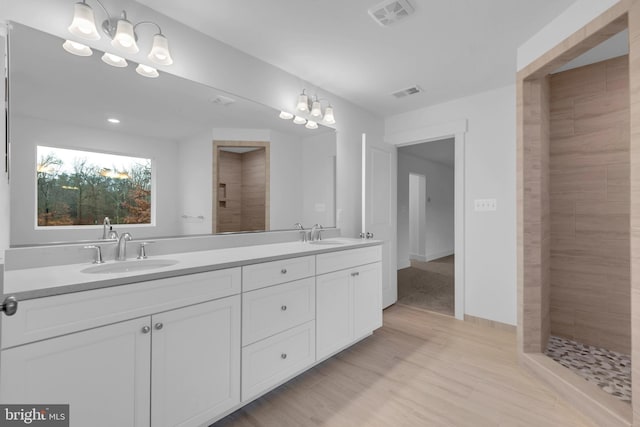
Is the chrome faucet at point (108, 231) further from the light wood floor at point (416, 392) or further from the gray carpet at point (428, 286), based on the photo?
the gray carpet at point (428, 286)

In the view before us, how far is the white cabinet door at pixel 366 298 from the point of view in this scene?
2.38m

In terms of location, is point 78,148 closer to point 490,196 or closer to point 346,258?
point 346,258

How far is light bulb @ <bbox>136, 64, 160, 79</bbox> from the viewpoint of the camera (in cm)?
171

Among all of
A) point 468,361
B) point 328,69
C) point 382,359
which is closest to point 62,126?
point 328,69

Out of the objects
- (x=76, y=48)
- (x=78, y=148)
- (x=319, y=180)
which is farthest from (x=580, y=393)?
(x=76, y=48)

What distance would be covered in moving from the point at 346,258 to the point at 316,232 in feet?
1.88

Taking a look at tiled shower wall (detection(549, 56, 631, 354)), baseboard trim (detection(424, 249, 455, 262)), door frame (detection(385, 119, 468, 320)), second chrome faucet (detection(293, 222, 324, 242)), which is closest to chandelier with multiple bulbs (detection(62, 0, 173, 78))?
Answer: second chrome faucet (detection(293, 222, 324, 242))

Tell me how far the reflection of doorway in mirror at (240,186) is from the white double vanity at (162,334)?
0.34 meters

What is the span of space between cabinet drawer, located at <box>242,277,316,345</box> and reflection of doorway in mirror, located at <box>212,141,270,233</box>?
0.67 metres

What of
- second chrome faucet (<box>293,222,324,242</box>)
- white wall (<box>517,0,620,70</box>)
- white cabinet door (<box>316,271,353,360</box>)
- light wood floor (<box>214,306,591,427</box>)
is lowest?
light wood floor (<box>214,306,591,427</box>)

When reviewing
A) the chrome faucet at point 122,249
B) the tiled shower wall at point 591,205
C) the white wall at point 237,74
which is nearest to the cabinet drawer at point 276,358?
the chrome faucet at point 122,249

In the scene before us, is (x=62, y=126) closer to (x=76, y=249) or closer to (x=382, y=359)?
(x=76, y=249)

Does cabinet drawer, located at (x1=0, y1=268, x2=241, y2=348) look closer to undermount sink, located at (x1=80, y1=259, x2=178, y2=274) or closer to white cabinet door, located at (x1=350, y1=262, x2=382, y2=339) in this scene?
undermount sink, located at (x1=80, y1=259, x2=178, y2=274)

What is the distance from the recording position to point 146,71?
68.1 inches
